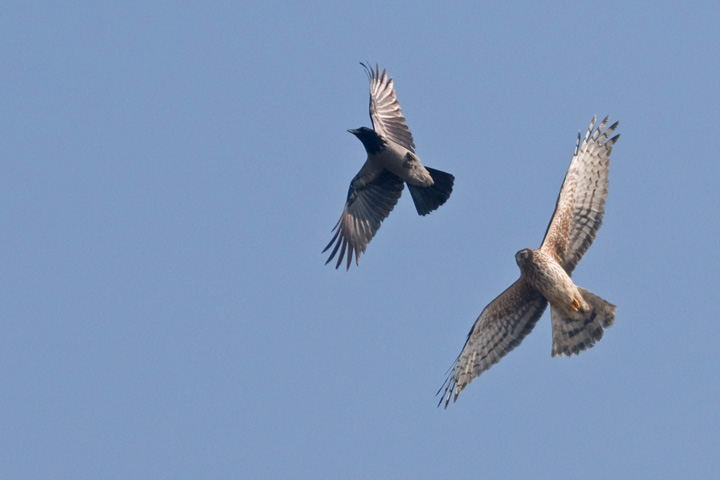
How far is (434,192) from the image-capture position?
13922mm

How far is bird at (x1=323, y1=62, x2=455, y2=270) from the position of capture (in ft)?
45.5

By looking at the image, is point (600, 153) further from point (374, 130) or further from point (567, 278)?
point (374, 130)

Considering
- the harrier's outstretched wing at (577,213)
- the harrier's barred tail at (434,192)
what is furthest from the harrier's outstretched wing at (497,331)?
the harrier's barred tail at (434,192)

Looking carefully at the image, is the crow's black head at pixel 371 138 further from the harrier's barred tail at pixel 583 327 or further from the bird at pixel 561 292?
the harrier's barred tail at pixel 583 327

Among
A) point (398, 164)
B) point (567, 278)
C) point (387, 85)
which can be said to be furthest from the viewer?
point (387, 85)

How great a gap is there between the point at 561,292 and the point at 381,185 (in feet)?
12.4

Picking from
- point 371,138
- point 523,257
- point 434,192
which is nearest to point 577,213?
point 523,257

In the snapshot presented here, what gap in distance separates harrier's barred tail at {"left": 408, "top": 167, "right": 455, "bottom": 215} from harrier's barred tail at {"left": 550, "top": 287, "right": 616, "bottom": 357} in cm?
279

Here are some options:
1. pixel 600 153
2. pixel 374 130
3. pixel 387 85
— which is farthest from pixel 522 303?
pixel 387 85

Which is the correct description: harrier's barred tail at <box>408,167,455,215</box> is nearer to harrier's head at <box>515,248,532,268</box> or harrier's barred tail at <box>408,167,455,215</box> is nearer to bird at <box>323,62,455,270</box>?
bird at <box>323,62,455,270</box>

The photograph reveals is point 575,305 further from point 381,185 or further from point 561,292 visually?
point 381,185

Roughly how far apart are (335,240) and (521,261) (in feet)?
10.5

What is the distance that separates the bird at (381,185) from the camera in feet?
45.5

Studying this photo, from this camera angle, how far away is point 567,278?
11.2 meters
